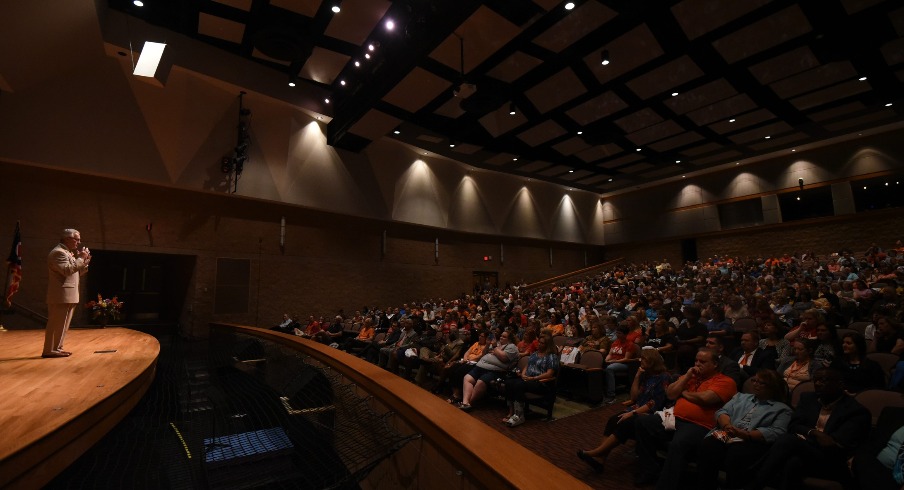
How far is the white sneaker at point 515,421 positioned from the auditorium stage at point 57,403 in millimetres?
3109

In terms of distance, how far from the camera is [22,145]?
775 centimetres

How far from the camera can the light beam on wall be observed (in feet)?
21.9

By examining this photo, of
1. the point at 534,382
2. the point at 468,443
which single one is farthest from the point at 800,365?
the point at 468,443

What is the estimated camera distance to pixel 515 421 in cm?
427

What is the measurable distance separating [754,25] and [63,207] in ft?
46.4

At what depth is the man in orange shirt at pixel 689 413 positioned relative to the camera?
116 inches

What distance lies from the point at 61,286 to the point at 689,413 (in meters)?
5.18

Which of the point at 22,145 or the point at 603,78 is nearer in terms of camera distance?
the point at 22,145

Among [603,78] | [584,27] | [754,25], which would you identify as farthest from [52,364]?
[754,25]

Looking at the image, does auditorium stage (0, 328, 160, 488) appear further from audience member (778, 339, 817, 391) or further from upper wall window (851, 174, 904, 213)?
upper wall window (851, 174, 904, 213)

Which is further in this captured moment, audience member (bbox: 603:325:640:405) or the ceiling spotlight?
the ceiling spotlight

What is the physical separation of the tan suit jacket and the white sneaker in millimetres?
4138

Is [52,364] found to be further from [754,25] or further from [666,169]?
[666,169]

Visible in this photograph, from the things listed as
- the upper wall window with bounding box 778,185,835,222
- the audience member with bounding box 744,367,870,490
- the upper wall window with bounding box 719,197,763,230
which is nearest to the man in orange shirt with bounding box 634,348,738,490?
the audience member with bounding box 744,367,870,490
